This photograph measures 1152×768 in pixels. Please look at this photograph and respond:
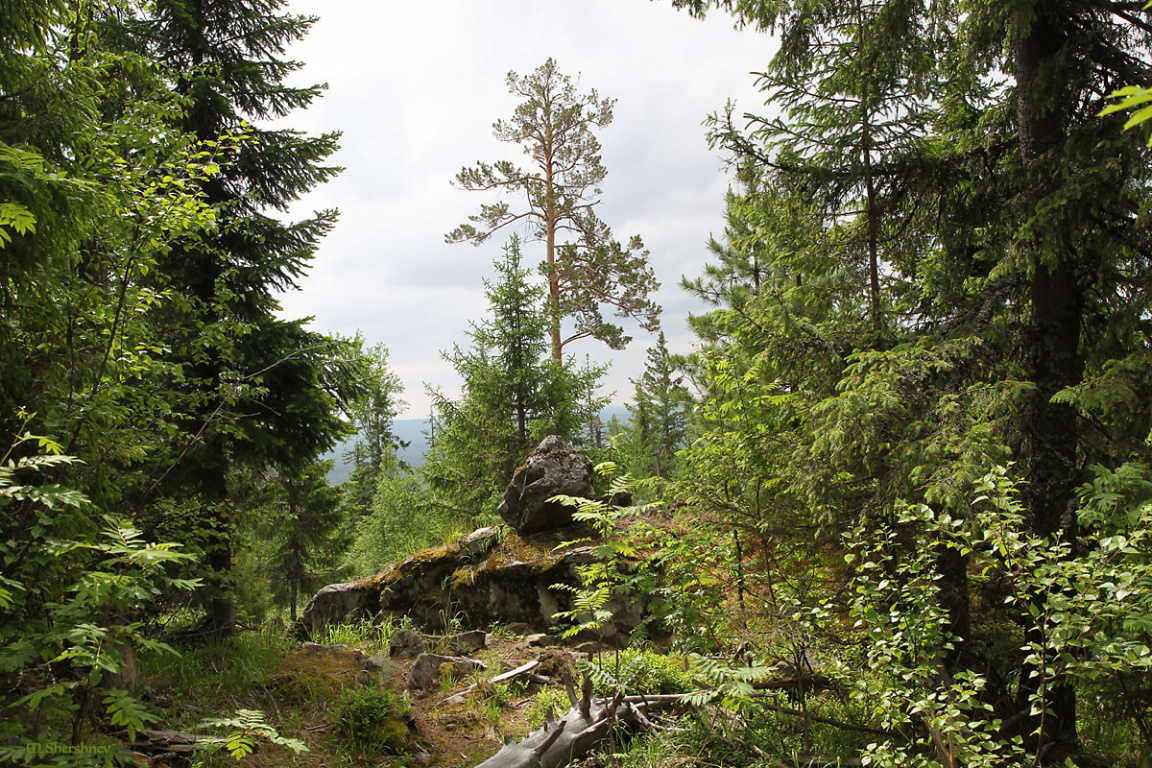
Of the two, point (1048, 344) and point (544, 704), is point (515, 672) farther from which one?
point (1048, 344)

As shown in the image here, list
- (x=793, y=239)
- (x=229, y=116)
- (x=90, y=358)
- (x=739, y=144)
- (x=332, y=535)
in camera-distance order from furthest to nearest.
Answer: (x=332, y=535)
(x=229, y=116)
(x=793, y=239)
(x=739, y=144)
(x=90, y=358)

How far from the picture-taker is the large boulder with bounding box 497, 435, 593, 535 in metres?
→ 7.43

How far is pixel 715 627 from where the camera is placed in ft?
13.1

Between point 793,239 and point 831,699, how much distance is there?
161 inches

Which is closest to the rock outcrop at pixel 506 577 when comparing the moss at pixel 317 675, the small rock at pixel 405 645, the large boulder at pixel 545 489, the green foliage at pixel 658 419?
the large boulder at pixel 545 489

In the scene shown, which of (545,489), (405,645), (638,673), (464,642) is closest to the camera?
(638,673)

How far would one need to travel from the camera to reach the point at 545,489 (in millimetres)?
7438

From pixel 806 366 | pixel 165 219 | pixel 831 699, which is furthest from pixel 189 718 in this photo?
pixel 806 366

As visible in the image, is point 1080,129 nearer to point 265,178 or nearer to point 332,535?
point 265,178

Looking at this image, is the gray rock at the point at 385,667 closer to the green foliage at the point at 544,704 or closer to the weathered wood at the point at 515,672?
the weathered wood at the point at 515,672

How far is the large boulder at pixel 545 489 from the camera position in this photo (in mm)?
7430

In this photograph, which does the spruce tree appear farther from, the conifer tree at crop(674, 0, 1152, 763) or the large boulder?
the conifer tree at crop(674, 0, 1152, 763)

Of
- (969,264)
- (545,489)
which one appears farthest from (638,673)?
(969,264)

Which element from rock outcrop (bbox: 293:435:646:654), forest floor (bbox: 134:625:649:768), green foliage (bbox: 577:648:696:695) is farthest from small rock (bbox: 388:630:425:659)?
green foliage (bbox: 577:648:696:695)
